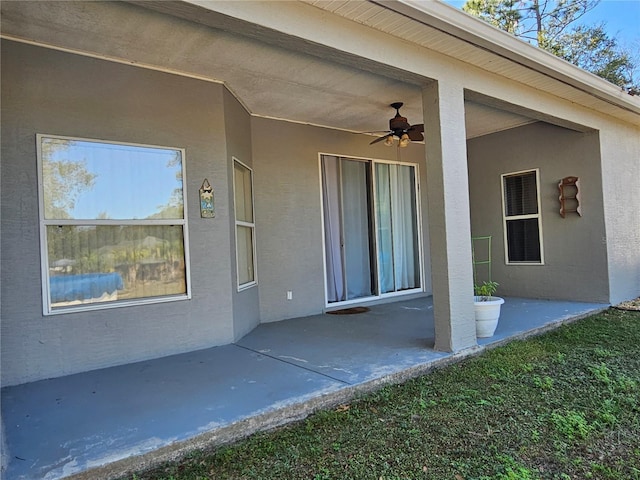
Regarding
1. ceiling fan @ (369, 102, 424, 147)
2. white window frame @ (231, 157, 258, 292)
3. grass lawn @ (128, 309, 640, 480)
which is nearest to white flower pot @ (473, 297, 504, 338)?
grass lawn @ (128, 309, 640, 480)

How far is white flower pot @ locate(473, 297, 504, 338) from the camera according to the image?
13.0ft

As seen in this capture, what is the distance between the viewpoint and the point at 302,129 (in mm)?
5469

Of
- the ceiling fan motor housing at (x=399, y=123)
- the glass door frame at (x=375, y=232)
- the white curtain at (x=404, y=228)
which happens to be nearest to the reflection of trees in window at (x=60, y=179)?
the glass door frame at (x=375, y=232)

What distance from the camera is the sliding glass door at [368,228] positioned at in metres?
5.80

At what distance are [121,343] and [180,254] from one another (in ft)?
3.05

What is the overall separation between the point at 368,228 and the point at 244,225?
2295 millimetres

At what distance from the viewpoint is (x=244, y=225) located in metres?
4.64

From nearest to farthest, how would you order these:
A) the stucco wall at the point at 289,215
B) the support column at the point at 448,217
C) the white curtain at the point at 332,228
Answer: the support column at the point at 448,217, the stucco wall at the point at 289,215, the white curtain at the point at 332,228

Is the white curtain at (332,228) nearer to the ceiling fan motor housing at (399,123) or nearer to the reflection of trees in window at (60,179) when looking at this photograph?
the ceiling fan motor housing at (399,123)

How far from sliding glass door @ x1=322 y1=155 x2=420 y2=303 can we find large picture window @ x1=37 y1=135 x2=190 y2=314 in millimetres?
2453

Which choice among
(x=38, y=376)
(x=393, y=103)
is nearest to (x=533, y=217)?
(x=393, y=103)

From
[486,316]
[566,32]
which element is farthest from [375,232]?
[566,32]

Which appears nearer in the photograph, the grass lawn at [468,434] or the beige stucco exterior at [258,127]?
the grass lawn at [468,434]

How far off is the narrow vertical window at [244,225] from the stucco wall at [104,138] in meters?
0.40
